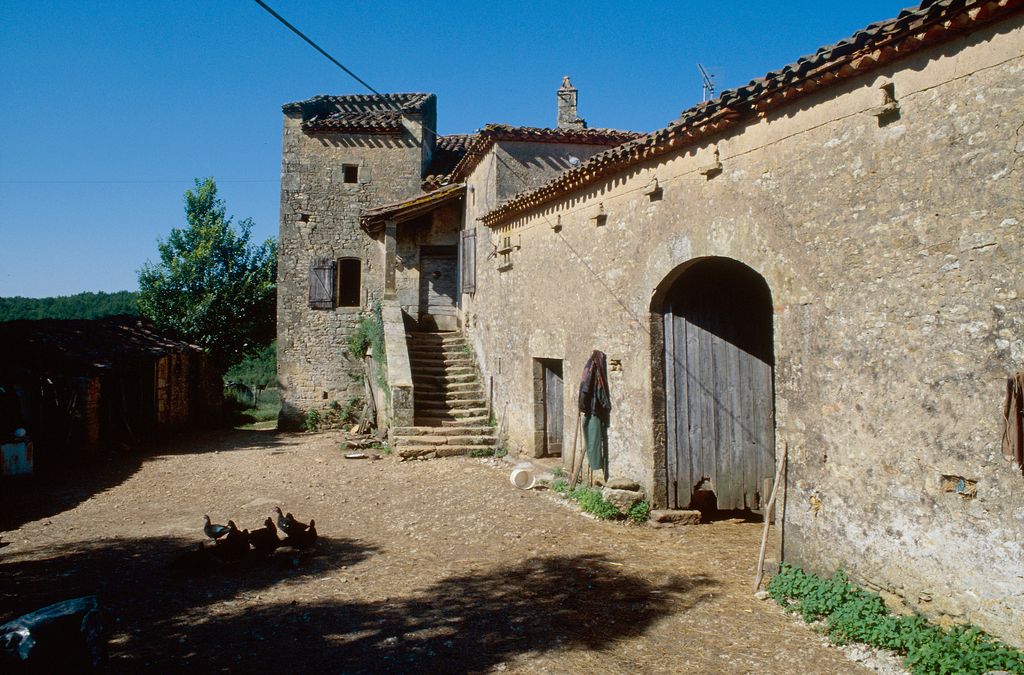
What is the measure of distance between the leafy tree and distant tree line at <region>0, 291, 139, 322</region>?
60.0 ft

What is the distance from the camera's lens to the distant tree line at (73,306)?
3725cm

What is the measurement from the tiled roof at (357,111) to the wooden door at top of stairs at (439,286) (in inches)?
150

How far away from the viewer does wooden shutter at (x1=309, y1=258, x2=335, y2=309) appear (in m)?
17.1

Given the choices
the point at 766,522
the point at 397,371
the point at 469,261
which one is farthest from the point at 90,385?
the point at 766,522

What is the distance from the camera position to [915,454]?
4398 mm

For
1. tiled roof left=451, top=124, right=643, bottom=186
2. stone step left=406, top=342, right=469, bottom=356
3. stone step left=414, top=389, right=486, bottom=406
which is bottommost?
stone step left=414, top=389, right=486, bottom=406

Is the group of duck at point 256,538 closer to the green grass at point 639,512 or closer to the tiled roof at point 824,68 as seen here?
the green grass at point 639,512

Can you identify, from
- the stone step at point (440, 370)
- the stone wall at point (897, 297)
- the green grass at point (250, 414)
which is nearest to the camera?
the stone wall at point (897, 297)

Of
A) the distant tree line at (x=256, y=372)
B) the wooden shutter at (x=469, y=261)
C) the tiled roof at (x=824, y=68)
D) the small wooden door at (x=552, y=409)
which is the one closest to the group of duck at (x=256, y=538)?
the small wooden door at (x=552, y=409)

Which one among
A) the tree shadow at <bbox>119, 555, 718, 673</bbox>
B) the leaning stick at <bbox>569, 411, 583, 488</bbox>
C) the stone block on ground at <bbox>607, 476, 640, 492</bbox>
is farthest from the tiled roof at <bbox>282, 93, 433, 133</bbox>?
the tree shadow at <bbox>119, 555, 718, 673</bbox>

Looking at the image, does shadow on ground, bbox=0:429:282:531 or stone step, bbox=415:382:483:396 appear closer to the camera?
shadow on ground, bbox=0:429:282:531

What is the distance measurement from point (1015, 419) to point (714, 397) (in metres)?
3.64

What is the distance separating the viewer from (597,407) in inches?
322

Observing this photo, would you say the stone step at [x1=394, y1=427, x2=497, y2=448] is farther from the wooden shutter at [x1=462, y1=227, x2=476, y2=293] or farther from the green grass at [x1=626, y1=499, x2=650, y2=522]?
the green grass at [x1=626, y1=499, x2=650, y2=522]
